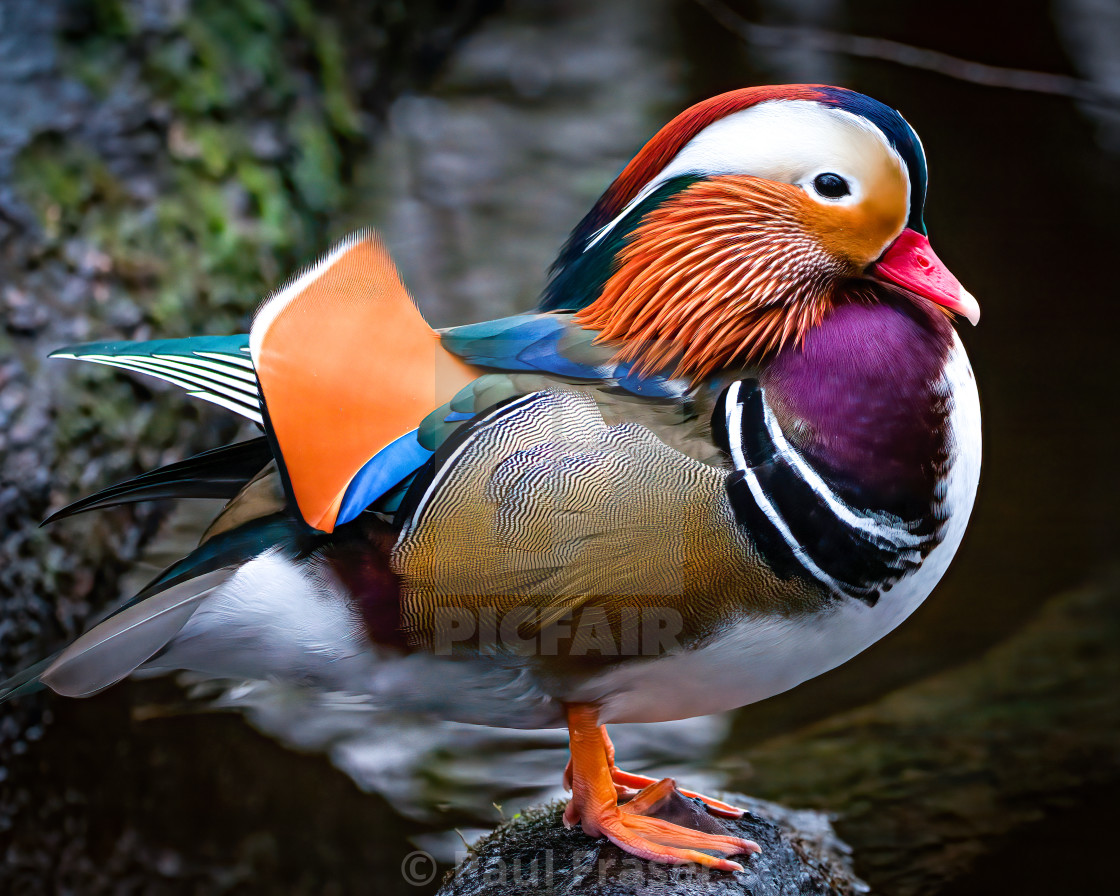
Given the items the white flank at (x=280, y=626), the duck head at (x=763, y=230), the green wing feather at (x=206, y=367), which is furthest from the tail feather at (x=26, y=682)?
the duck head at (x=763, y=230)

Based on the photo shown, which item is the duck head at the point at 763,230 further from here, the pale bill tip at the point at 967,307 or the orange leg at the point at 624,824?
the orange leg at the point at 624,824

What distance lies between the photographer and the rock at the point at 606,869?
1.24m

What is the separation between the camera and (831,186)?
1013mm

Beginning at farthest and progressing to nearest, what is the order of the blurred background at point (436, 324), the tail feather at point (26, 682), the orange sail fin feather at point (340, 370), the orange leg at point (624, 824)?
1. the blurred background at point (436, 324)
2. the orange leg at point (624, 824)
3. the tail feather at point (26, 682)
4. the orange sail fin feather at point (340, 370)

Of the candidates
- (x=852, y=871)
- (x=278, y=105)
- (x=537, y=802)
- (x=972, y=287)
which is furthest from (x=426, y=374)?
(x=972, y=287)

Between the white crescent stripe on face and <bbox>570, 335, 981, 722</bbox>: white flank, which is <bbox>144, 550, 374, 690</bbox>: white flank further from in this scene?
the white crescent stripe on face

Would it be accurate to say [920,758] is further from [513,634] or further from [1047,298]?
[1047,298]

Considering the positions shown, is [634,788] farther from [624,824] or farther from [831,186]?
[831,186]

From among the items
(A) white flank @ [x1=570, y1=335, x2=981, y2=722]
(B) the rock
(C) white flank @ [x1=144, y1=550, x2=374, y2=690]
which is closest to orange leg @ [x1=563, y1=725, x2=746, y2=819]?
(B) the rock

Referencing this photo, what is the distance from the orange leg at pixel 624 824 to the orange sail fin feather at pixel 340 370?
422 millimetres

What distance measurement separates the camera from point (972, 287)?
2867 millimetres

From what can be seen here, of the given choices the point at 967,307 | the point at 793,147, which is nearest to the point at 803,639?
the point at 967,307

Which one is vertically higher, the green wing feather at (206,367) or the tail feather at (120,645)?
the green wing feather at (206,367)

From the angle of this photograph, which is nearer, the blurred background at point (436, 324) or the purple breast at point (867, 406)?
the purple breast at point (867, 406)
